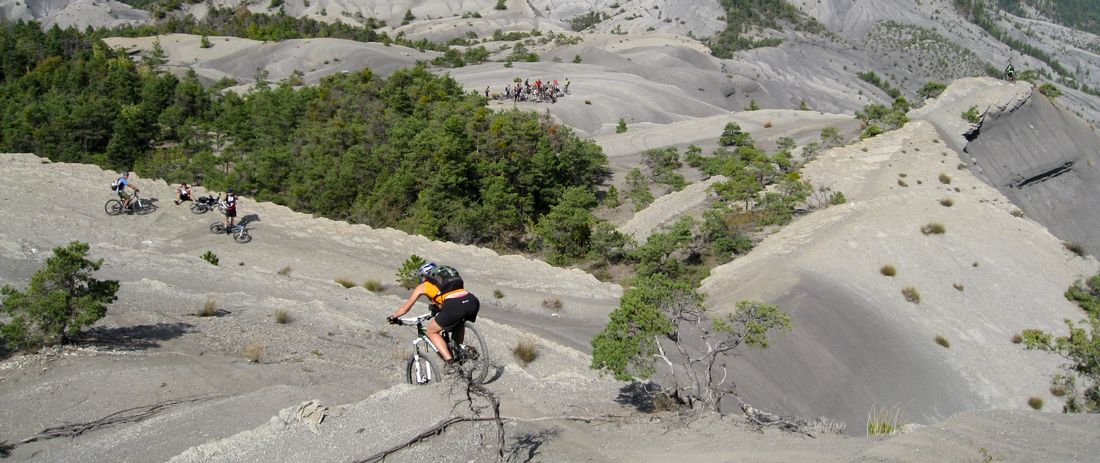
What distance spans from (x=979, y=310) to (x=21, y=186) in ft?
113

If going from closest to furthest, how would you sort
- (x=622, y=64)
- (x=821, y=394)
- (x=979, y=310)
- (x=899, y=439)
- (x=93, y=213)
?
1. (x=899, y=439)
2. (x=821, y=394)
3. (x=979, y=310)
4. (x=93, y=213)
5. (x=622, y=64)

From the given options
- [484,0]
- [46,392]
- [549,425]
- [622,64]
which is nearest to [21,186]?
[46,392]

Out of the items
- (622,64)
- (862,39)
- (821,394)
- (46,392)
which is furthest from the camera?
(862,39)

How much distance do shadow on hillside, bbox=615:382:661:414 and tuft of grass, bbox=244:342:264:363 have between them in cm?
573

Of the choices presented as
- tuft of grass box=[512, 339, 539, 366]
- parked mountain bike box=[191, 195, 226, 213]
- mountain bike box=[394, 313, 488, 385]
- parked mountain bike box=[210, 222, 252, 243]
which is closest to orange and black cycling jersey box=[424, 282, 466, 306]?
mountain bike box=[394, 313, 488, 385]

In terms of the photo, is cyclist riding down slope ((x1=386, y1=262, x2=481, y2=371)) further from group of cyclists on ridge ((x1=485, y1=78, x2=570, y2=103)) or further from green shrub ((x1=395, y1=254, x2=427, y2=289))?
group of cyclists on ridge ((x1=485, y1=78, x2=570, y2=103))

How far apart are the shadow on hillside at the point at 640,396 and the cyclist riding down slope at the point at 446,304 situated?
3422mm

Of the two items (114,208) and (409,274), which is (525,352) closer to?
(409,274)

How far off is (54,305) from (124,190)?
742 inches

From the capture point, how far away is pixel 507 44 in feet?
361

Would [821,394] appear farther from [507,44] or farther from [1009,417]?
[507,44]

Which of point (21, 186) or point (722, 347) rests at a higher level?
point (722, 347)

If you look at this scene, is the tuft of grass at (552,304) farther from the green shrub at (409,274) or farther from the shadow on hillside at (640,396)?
the shadow on hillside at (640,396)

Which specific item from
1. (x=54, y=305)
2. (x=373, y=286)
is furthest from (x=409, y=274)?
(x=54, y=305)
